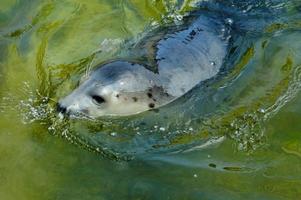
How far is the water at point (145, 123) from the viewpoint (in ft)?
12.0

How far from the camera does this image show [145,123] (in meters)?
4.28

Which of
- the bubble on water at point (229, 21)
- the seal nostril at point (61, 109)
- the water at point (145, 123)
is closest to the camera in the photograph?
the water at point (145, 123)

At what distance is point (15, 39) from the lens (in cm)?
527

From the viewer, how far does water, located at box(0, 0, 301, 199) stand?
12.0 feet

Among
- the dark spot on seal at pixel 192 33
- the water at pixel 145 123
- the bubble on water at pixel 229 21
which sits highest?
the bubble on water at pixel 229 21

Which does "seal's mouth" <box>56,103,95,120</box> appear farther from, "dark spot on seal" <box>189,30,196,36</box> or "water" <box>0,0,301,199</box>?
"dark spot on seal" <box>189,30,196,36</box>

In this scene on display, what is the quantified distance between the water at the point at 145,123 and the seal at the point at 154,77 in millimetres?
94

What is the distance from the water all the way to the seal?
94 millimetres

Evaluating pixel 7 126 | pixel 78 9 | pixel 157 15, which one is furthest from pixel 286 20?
pixel 7 126

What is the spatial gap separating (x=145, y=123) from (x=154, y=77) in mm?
413

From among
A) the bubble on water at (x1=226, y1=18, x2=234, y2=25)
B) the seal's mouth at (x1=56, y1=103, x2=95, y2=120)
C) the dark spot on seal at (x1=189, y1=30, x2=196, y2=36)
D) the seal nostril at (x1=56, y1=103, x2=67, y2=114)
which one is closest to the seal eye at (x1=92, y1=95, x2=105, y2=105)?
the seal's mouth at (x1=56, y1=103, x2=95, y2=120)

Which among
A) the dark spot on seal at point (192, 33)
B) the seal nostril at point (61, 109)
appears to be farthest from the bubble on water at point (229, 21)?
the seal nostril at point (61, 109)

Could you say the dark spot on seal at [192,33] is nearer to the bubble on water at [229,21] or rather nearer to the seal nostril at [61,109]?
the bubble on water at [229,21]

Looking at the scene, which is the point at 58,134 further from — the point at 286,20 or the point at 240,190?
the point at 286,20
